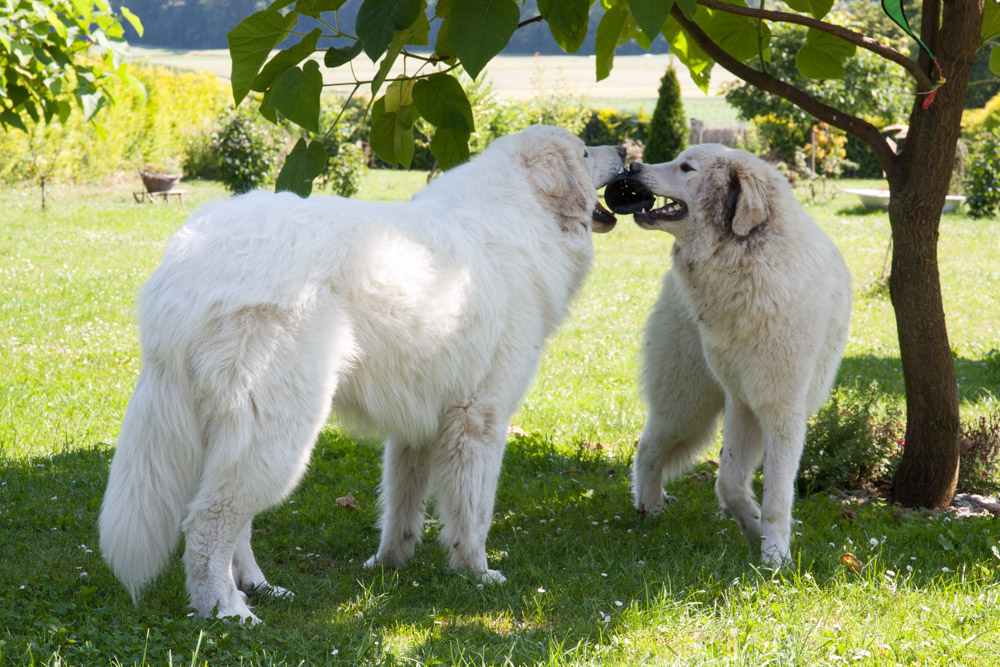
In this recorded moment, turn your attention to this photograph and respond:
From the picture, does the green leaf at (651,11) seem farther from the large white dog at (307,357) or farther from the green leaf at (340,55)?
the large white dog at (307,357)

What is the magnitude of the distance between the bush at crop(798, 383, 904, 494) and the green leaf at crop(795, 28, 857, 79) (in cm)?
183

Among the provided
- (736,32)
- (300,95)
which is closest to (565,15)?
(300,95)

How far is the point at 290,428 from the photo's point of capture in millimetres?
2791

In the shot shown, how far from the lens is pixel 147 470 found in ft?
8.96

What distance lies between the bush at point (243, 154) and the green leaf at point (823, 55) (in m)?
13.8

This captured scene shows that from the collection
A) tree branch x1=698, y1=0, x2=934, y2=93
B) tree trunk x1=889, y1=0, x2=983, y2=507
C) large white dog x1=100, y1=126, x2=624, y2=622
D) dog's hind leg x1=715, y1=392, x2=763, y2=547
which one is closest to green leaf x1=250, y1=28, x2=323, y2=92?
large white dog x1=100, y1=126, x2=624, y2=622

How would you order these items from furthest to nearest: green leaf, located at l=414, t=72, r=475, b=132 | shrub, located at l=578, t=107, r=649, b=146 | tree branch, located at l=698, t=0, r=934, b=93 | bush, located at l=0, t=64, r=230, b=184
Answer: shrub, located at l=578, t=107, r=649, b=146
bush, located at l=0, t=64, r=230, b=184
tree branch, located at l=698, t=0, r=934, b=93
green leaf, located at l=414, t=72, r=475, b=132

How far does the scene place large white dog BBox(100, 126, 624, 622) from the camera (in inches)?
106

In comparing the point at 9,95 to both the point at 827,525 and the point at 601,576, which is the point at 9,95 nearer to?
the point at 601,576

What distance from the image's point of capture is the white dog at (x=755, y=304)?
3.52m

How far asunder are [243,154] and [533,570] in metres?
14.7

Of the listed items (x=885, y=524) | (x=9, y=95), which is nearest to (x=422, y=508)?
(x=885, y=524)

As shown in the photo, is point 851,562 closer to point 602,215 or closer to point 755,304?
point 755,304

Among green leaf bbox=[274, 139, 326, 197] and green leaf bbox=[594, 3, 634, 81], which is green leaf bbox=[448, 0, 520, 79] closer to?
green leaf bbox=[274, 139, 326, 197]
